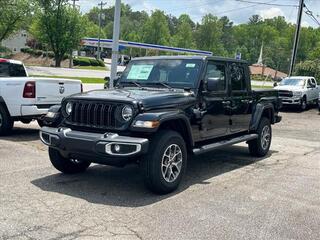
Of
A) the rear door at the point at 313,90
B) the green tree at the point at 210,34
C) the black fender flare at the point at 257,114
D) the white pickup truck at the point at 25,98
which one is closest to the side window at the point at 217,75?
the black fender flare at the point at 257,114

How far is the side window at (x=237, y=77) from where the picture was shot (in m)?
7.92

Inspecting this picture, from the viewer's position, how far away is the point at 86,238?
4.36 meters

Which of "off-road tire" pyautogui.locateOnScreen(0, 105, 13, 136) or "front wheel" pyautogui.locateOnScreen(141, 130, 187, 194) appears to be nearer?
"front wheel" pyautogui.locateOnScreen(141, 130, 187, 194)

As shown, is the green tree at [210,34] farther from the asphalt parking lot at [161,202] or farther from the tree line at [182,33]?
the asphalt parking lot at [161,202]

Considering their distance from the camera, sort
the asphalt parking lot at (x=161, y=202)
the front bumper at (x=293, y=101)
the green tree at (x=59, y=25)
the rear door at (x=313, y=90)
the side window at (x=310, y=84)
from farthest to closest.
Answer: the green tree at (x=59, y=25), the rear door at (x=313, y=90), the side window at (x=310, y=84), the front bumper at (x=293, y=101), the asphalt parking lot at (x=161, y=202)

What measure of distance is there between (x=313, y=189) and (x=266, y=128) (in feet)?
8.44

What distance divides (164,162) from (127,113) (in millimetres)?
805

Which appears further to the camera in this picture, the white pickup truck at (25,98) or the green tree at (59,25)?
the green tree at (59,25)

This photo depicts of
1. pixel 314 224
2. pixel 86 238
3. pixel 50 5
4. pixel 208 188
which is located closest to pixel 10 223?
pixel 86 238

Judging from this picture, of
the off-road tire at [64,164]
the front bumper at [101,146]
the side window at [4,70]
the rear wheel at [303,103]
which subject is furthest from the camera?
the rear wheel at [303,103]

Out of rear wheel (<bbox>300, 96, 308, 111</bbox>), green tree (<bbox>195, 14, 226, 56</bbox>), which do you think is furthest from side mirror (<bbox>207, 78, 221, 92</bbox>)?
green tree (<bbox>195, 14, 226, 56</bbox>)

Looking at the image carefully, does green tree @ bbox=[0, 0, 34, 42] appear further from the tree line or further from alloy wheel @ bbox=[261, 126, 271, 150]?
alloy wheel @ bbox=[261, 126, 271, 150]

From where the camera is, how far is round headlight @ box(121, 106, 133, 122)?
571 cm

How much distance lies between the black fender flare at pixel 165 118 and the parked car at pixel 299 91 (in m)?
16.8
